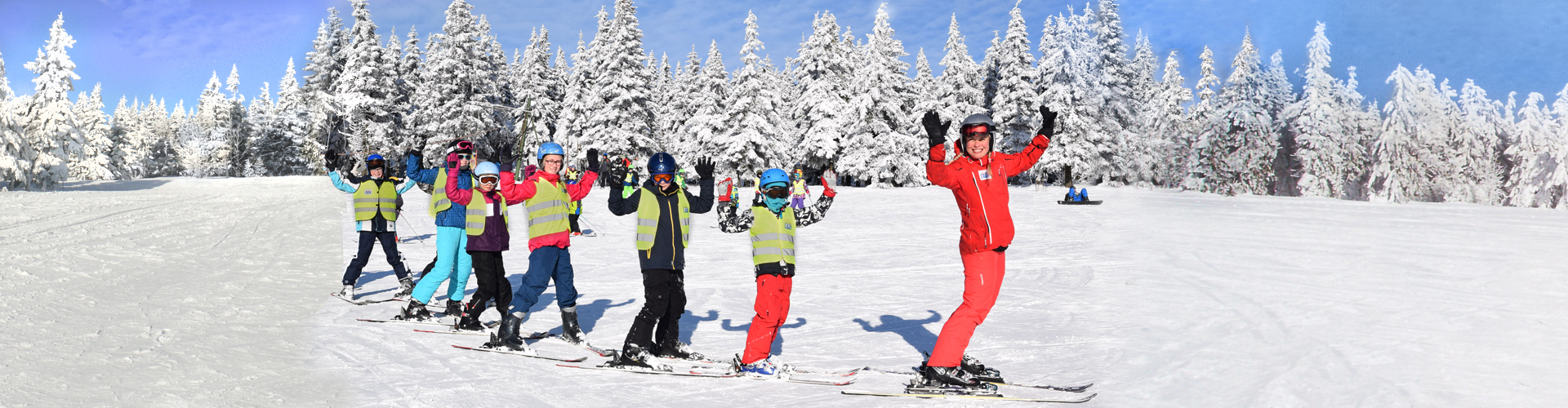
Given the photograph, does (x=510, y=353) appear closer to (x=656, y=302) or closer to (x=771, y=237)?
(x=656, y=302)

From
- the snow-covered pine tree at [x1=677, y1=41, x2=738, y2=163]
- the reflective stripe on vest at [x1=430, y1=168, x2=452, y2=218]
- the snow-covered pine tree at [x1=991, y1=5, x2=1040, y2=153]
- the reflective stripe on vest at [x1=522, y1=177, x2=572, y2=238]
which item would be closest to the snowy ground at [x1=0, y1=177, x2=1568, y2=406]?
the reflective stripe on vest at [x1=522, y1=177, x2=572, y2=238]

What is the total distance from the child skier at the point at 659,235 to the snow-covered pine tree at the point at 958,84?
33.8 m

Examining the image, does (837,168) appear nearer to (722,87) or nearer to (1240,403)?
(722,87)

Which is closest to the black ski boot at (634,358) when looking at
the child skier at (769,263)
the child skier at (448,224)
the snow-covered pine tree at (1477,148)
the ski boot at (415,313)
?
the child skier at (769,263)

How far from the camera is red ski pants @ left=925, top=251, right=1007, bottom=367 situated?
4562 mm

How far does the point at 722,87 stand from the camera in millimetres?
39281

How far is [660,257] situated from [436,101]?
39.9 m

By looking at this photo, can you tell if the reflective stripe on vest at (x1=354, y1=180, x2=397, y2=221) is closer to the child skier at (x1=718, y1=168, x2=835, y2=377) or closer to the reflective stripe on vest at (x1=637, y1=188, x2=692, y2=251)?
the reflective stripe on vest at (x1=637, y1=188, x2=692, y2=251)

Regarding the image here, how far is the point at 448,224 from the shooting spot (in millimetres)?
6984

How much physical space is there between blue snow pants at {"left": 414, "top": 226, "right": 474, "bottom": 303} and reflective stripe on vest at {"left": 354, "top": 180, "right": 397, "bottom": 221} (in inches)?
61.7

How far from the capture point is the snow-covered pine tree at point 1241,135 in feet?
52.9

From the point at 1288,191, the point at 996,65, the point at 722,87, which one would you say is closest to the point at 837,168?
the point at 722,87

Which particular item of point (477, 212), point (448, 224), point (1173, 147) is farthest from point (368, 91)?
point (477, 212)

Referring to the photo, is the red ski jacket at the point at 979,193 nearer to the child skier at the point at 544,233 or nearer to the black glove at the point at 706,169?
the black glove at the point at 706,169
